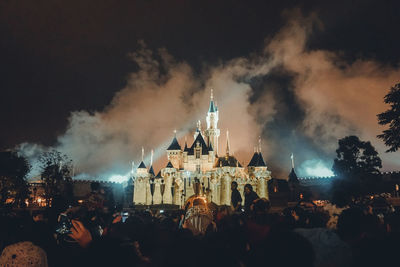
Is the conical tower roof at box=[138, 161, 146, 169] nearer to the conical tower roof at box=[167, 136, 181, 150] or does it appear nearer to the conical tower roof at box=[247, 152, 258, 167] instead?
the conical tower roof at box=[167, 136, 181, 150]

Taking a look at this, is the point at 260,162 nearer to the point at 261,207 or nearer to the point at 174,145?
the point at 174,145

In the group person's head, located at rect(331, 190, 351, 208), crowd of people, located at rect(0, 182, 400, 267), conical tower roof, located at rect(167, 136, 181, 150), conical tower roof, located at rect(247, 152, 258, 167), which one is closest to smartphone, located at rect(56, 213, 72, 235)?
crowd of people, located at rect(0, 182, 400, 267)

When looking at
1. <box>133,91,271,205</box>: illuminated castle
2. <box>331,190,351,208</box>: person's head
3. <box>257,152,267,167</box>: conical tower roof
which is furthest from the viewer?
<box>257,152,267,167</box>: conical tower roof

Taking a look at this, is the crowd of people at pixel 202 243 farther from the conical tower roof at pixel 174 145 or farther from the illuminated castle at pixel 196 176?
the conical tower roof at pixel 174 145

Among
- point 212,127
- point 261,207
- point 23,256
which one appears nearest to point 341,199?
point 261,207

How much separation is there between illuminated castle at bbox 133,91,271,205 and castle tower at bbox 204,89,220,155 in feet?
13.4

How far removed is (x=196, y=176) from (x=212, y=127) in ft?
67.2

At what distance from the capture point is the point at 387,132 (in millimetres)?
28641

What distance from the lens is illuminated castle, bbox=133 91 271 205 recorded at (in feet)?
236

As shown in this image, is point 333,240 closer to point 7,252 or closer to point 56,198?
point 7,252

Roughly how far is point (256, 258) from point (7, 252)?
3.32 metres

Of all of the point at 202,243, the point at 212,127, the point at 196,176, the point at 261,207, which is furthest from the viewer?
the point at 212,127

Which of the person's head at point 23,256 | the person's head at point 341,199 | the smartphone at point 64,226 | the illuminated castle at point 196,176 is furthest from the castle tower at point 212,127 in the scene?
the person's head at point 23,256

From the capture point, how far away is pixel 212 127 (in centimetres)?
9012
